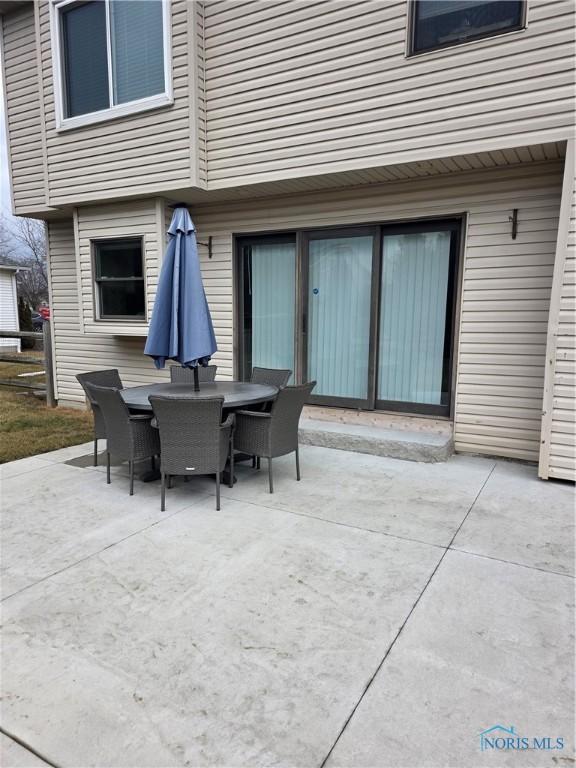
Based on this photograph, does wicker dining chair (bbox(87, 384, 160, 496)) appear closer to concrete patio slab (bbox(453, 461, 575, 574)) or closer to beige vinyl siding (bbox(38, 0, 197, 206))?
concrete patio slab (bbox(453, 461, 575, 574))

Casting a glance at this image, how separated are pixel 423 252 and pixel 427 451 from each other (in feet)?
7.17

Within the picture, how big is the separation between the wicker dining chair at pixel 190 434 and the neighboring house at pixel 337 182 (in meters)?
2.67

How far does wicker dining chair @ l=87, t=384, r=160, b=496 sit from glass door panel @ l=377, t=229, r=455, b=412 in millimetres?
2842

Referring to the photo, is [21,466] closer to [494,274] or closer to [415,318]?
[415,318]

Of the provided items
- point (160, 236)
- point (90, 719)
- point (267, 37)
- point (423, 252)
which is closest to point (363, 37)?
point (267, 37)

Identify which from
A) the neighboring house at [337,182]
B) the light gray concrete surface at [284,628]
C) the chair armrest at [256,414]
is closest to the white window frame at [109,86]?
the neighboring house at [337,182]

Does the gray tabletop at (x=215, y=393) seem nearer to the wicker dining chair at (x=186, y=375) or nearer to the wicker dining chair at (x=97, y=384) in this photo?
the wicker dining chair at (x=97, y=384)

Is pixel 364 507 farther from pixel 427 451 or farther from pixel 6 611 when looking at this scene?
pixel 6 611

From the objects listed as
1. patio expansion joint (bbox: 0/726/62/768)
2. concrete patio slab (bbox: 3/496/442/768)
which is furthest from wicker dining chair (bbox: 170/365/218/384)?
patio expansion joint (bbox: 0/726/62/768)

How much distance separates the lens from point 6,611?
249cm

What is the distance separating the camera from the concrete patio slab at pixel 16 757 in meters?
1.65

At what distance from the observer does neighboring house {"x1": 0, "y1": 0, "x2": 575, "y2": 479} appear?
4.32 meters

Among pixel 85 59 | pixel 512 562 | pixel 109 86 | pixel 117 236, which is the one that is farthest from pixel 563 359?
pixel 85 59

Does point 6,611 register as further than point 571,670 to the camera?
Yes
